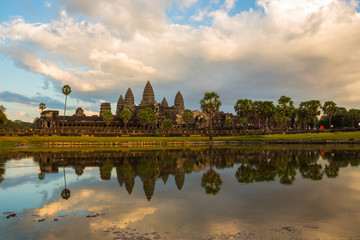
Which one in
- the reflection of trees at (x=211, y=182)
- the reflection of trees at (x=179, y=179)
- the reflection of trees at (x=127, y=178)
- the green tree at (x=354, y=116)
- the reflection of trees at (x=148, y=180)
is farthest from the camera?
the green tree at (x=354, y=116)

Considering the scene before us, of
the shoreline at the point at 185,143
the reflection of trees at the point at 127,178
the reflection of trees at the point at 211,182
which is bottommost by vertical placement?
the reflection of trees at the point at 211,182

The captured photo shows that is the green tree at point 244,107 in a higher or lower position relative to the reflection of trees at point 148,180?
higher

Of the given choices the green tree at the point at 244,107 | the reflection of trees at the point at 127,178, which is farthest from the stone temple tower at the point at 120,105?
the reflection of trees at the point at 127,178

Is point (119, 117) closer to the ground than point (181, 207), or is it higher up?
higher up

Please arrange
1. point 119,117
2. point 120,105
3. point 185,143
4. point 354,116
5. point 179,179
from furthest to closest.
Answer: point 120,105, point 119,117, point 354,116, point 185,143, point 179,179

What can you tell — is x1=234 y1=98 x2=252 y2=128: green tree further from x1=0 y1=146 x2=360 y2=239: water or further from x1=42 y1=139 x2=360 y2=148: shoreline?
x1=0 y1=146 x2=360 y2=239: water

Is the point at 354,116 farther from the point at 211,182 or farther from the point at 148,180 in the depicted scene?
the point at 148,180

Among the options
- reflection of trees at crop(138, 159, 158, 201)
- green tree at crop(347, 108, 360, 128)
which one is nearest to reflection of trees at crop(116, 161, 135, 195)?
reflection of trees at crop(138, 159, 158, 201)

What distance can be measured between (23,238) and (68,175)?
1492 centimetres

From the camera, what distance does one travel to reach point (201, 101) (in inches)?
3529

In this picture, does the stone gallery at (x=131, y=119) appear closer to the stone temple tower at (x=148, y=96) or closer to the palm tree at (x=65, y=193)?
the stone temple tower at (x=148, y=96)

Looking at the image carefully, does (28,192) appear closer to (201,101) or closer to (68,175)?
(68,175)

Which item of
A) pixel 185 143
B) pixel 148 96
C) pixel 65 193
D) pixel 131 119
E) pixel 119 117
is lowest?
pixel 65 193

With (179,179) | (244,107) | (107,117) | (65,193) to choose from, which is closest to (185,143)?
(244,107)
